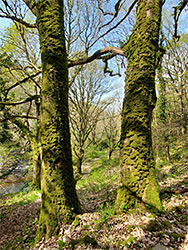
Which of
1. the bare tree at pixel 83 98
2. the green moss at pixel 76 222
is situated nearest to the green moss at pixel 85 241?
the green moss at pixel 76 222

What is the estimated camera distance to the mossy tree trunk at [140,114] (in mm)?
2230

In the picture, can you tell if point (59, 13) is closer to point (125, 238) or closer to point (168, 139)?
point (125, 238)

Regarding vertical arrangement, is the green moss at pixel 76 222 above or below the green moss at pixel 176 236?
below

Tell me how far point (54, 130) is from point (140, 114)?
1.60 meters

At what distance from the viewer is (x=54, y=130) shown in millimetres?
2408

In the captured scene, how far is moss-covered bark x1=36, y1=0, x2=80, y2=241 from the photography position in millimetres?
2234

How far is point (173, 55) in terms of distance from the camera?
40.0 ft

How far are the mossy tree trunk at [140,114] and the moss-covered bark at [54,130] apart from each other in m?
0.99

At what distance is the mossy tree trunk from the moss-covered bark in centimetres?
99

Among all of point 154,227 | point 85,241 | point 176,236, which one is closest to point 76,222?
point 85,241

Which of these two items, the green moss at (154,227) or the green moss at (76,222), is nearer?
the green moss at (154,227)

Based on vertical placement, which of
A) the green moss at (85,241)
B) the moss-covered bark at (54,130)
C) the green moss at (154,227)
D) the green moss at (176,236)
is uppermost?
the moss-covered bark at (54,130)

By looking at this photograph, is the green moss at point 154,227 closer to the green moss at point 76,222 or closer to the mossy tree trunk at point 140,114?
the mossy tree trunk at point 140,114

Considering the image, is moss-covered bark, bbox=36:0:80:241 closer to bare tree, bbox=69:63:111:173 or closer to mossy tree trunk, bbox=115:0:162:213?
mossy tree trunk, bbox=115:0:162:213
